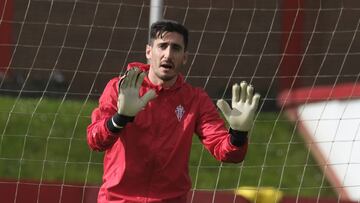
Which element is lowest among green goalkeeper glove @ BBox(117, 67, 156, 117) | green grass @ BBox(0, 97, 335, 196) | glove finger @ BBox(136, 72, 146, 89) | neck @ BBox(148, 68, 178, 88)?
green goalkeeper glove @ BBox(117, 67, 156, 117)

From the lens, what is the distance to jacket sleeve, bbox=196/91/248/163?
16.1ft

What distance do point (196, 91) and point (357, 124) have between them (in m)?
3.36

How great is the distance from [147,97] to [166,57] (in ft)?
0.80

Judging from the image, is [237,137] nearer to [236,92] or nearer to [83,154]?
[236,92]

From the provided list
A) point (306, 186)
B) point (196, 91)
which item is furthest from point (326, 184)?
point (196, 91)

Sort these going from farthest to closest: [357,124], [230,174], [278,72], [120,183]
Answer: [230,174], [278,72], [357,124], [120,183]

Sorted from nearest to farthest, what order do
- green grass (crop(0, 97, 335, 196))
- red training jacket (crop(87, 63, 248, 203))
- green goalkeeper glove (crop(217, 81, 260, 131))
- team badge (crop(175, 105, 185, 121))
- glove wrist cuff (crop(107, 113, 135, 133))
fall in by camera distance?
glove wrist cuff (crop(107, 113, 135, 133)) → green goalkeeper glove (crop(217, 81, 260, 131)) → red training jacket (crop(87, 63, 248, 203)) → team badge (crop(175, 105, 185, 121)) → green grass (crop(0, 97, 335, 196))

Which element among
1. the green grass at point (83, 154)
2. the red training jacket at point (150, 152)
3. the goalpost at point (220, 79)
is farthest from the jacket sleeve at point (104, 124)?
the green grass at point (83, 154)

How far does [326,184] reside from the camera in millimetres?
9102

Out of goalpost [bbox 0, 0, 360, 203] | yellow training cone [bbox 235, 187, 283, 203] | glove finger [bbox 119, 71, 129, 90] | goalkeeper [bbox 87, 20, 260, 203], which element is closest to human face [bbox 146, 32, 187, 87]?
goalkeeper [bbox 87, 20, 260, 203]

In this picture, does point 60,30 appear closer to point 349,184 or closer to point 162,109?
point 349,184

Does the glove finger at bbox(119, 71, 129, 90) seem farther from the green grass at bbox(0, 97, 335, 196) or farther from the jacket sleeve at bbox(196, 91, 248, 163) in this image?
the green grass at bbox(0, 97, 335, 196)

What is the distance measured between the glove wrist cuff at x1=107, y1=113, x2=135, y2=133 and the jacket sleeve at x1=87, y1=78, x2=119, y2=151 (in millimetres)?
20

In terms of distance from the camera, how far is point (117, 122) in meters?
4.75
